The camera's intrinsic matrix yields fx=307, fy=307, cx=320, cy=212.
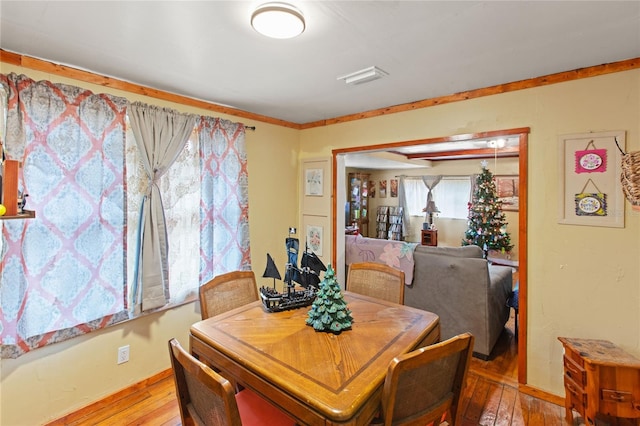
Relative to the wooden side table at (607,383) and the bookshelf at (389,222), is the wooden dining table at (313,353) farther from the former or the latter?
the bookshelf at (389,222)

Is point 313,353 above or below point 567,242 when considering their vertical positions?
below

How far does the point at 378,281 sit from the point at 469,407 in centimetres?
106

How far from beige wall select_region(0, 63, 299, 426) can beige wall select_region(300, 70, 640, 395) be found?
1.97 metres

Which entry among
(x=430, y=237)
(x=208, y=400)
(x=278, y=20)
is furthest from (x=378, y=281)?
(x=430, y=237)

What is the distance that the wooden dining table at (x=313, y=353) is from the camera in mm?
1107

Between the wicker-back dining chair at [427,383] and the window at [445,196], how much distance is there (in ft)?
19.9

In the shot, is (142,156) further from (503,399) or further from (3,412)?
(503,399)

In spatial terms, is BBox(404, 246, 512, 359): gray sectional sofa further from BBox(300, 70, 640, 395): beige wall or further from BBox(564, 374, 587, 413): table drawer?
BBox(564, 374, 587, 413): table drawer

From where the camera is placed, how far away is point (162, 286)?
2.36m

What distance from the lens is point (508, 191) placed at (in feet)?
20.3

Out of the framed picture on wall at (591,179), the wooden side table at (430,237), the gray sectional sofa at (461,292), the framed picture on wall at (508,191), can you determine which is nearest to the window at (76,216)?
the gray sectional sofa at (461,292)

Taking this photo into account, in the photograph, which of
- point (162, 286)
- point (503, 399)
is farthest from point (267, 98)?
point (503, 399)

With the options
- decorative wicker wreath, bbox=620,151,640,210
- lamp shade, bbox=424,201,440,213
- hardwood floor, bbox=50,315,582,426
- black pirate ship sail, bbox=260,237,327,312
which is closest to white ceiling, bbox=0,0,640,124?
decorative wicker wreath, bbox=620,151,640,210

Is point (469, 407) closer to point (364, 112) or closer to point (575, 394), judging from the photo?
point (575, 394)
